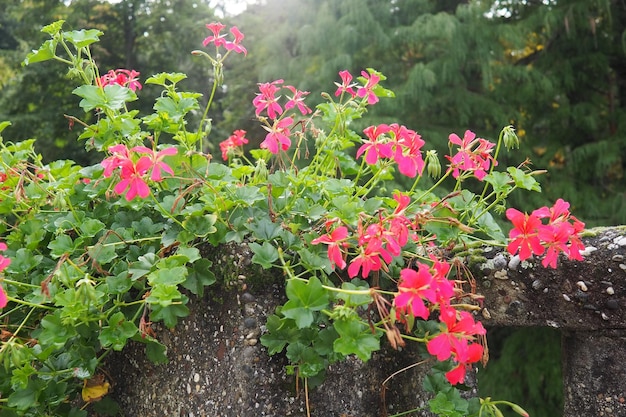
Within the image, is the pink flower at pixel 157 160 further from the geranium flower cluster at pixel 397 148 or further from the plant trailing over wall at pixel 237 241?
the geranium flower cluster at pixel 397 148

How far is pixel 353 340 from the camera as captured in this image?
2.95ft

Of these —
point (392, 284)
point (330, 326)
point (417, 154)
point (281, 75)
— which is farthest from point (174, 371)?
point (281, 75)

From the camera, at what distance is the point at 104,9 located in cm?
726

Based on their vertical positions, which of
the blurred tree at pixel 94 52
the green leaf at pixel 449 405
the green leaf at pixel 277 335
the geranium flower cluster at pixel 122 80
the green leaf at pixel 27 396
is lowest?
the blurred tree at pixel 94 52

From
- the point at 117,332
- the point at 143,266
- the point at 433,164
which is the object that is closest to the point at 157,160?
the point at 143,266

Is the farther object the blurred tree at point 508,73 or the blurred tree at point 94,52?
the blurred tree at point 94,52

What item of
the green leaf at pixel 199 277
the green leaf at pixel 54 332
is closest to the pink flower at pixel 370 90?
the green leaf at pixel 199 277

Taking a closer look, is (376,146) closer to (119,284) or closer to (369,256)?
(369,256)

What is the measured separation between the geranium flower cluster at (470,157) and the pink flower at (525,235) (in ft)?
0.61

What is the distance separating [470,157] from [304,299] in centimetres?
45

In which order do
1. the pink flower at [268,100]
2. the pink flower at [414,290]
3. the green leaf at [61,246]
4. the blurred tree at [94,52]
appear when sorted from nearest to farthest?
the pink flower at [414,290], the green leaf at [61,246], the pink flower at [268,100], the blurred tree at [94,52]

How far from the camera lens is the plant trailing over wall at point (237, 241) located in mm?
933

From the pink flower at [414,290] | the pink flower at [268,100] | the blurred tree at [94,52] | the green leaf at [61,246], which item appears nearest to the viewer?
the pink flower at [414,290]

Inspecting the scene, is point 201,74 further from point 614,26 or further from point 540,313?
point 540,313
